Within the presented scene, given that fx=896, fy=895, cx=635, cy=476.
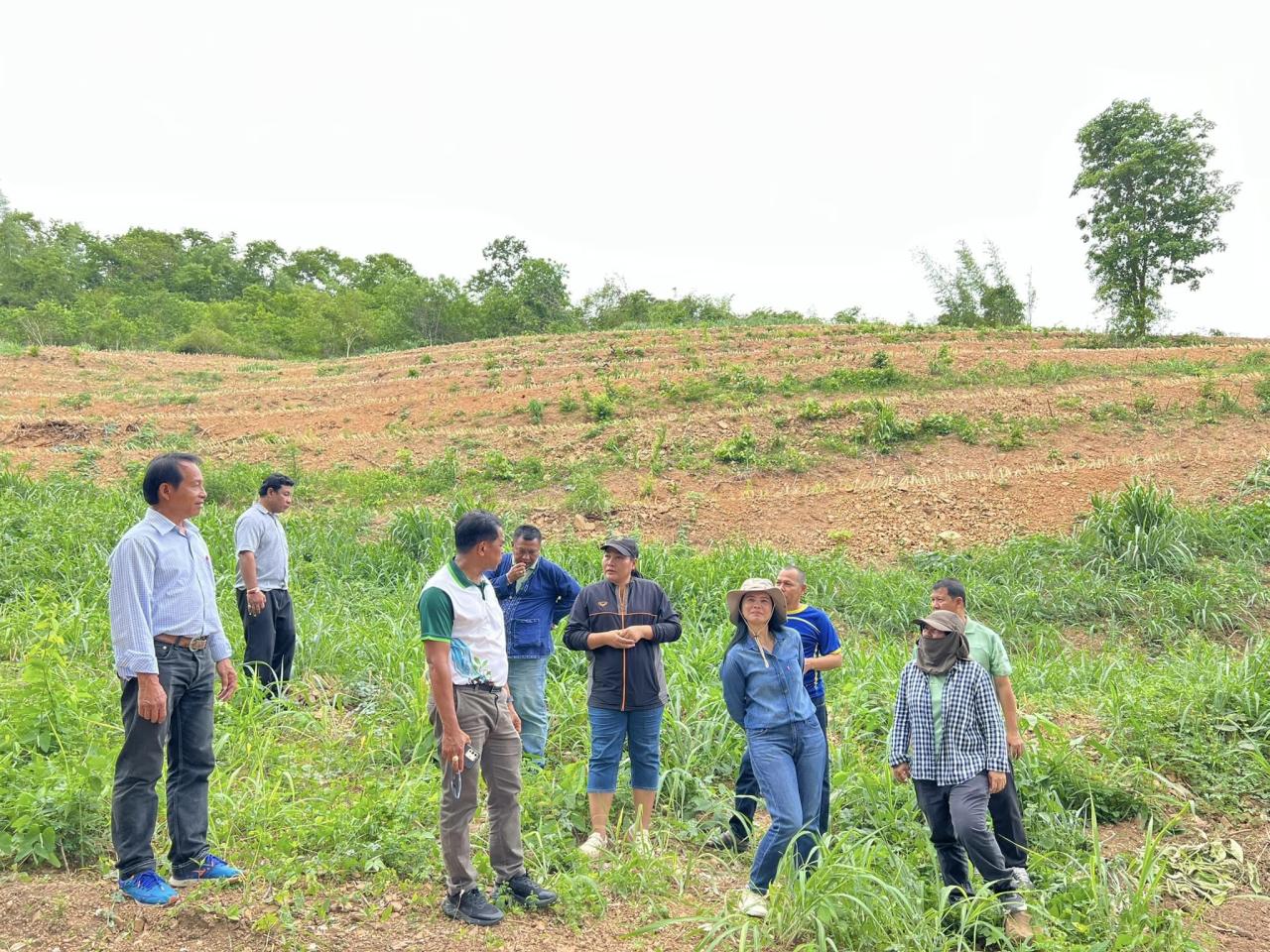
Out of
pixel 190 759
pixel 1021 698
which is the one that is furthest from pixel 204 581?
pixel 1021 698

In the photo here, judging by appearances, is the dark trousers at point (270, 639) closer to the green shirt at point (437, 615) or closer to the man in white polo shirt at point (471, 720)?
the man in white polo shirt at point (471, 720)

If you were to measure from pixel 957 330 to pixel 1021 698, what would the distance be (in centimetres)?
1930

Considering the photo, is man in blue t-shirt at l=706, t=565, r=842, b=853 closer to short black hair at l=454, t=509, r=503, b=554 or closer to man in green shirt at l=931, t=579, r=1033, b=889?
man in green shirt at l=931, t=579, r=1033, b=889

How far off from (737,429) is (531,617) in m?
9.66

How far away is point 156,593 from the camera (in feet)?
10.5

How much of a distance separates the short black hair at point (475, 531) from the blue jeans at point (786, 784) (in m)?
1.42

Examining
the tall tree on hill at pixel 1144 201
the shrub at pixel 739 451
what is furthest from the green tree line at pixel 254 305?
the shrub at pixel 739 451

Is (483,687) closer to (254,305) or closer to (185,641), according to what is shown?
(185,641)

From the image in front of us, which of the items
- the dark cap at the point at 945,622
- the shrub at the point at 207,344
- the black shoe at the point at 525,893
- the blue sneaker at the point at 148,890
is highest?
the shrub at the point at 207,344

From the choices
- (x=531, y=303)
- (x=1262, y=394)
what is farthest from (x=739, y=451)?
(x=531, y=303)

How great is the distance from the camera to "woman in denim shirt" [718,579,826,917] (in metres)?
3.62

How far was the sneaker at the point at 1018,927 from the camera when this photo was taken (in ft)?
11.2

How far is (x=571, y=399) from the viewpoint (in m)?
16.1

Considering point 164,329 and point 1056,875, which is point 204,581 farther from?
point 164,329
